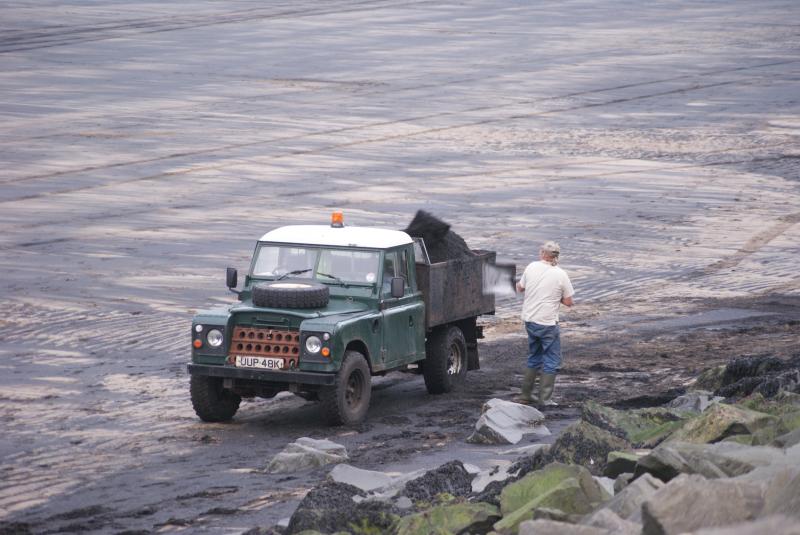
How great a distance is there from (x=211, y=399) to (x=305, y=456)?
197 centimetres

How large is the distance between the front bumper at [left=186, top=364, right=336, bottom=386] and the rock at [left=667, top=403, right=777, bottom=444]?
3812 millimetres

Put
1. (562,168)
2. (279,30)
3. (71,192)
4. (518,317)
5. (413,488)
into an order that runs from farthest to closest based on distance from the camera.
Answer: (279,30), (562,168), (71,192), (518,317), (413,488)

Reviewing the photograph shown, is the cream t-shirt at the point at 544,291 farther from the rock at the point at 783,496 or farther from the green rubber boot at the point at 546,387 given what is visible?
the rock at the point at 783,496

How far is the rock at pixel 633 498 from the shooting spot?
7.80 metres

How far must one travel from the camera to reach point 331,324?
1331 cm

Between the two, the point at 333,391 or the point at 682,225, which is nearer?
the point at 333,391

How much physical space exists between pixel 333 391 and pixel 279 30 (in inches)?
1676

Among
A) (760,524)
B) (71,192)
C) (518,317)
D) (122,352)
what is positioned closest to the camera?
(760,524)

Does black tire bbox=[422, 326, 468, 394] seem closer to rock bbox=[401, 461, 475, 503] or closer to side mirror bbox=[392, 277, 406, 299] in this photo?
side mirror bbox=[392, 277, 406, 299]

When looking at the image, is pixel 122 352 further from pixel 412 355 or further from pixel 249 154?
pixel 249 154

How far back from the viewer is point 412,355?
48.4ft

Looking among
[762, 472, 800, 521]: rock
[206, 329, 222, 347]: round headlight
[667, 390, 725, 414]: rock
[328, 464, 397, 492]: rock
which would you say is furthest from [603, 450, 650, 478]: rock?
[206, 329, 222, 347]: round headlight

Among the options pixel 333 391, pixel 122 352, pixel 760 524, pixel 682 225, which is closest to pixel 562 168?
pixel 682 225

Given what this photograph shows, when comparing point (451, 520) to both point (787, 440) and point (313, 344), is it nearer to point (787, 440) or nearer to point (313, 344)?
point (787, 440)
